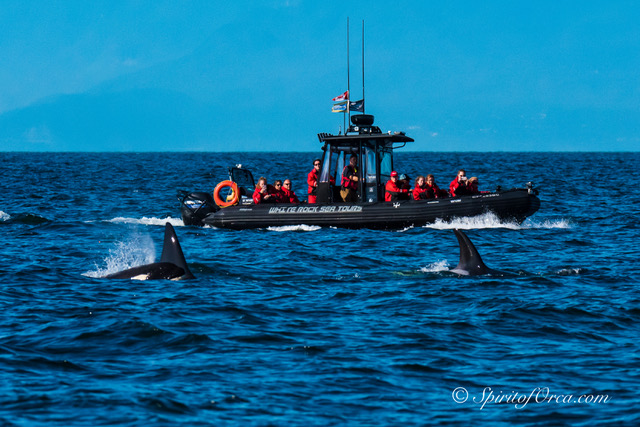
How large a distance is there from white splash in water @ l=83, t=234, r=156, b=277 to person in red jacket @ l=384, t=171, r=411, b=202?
22.4ft

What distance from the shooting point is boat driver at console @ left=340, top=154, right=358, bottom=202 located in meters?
25.3

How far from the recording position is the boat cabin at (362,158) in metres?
25.1

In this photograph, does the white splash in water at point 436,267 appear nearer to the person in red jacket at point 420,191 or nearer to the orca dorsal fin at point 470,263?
the orca dorsal fin at point 470,263

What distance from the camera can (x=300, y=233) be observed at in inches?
945

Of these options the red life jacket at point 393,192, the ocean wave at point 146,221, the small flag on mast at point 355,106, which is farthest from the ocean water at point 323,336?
the small flag on mast at point 355,106

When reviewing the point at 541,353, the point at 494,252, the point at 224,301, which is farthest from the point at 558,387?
the point at 494,252

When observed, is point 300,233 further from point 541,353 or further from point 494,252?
point 541,353

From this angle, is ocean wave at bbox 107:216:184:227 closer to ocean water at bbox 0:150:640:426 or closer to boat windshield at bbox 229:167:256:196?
boat windshield at bbox 229:167:256:196

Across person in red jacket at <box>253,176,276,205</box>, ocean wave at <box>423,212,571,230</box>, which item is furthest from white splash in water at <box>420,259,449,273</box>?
person in red jacket at <box>253,176,276,205</box>

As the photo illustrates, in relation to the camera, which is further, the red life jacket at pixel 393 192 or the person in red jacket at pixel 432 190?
the person in red jacket at pixel 432 190

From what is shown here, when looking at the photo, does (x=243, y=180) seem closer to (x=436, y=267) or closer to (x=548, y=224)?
(x=548, y=224)

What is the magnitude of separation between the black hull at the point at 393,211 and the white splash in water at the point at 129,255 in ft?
12.7

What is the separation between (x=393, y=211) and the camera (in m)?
24.2

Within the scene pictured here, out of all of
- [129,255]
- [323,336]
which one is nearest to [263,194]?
[129,255]
